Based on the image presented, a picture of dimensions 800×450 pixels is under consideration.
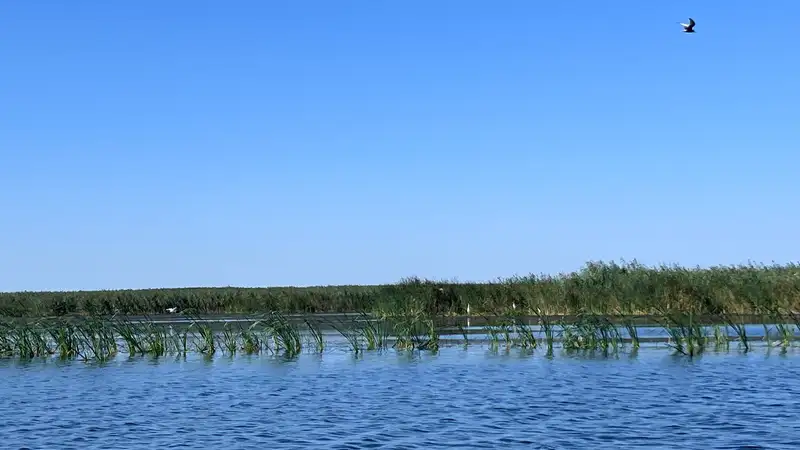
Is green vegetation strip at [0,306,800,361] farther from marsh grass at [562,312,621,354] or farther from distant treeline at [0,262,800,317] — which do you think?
distant treeline at [0,262,800,317]

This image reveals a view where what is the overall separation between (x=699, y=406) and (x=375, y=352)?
1421cm

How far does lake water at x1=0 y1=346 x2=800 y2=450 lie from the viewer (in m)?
15.7

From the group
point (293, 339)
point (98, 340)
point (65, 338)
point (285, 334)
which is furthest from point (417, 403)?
point (65, 338)

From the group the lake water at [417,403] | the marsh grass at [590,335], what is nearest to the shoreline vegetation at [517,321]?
the marsh grass at [590,335]

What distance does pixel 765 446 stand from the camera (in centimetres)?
1419

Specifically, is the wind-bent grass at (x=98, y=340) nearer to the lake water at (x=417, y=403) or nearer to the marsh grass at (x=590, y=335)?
Answer: the lake water at (x=417, y=403)

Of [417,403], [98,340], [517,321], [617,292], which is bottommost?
[417,403]

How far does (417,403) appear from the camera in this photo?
1961 cm

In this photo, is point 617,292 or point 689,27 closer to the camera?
point 689,27

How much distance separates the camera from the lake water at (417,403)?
1566 cm

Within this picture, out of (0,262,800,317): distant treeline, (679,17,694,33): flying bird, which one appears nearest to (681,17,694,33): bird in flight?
(679,17,694,33): flying bird

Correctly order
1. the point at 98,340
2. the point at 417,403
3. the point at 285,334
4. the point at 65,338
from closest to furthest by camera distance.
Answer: the point at 417,403, the point at 285,334, the point at 98,340, the point at 65,338

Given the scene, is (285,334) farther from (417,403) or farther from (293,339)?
(417,403)

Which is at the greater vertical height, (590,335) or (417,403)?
(590,335)
